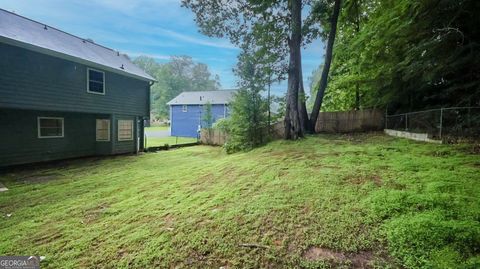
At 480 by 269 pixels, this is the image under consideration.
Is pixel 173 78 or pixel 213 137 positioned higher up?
pixel 173 78

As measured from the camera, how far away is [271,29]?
999cm

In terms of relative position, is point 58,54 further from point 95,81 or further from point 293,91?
point 293,91

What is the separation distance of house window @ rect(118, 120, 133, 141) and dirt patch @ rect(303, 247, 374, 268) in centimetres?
1187

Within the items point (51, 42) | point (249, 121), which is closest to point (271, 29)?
point (249, 121)

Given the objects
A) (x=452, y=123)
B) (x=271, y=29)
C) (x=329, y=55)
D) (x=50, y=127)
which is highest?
(x=271, y=29)

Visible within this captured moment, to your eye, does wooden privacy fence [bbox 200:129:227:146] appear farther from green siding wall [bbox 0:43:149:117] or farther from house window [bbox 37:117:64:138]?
house window [bbox 37:117:64:138]

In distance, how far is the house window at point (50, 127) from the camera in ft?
30.8

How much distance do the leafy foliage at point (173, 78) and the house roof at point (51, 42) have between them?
1167 inches

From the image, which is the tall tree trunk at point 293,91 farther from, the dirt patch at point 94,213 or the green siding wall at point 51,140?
the green siding wall at point 51,140

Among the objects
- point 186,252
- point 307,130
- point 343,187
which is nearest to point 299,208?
point 343,187

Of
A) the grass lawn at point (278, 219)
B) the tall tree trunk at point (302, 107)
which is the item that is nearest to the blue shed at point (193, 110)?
the tall tree trunk at point (302, 107)

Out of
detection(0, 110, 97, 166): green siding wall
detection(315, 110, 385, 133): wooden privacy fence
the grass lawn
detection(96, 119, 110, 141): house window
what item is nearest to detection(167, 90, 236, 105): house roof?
detection(315, 110, 385, 133): wooden privacy fence

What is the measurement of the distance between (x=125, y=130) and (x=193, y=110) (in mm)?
13377

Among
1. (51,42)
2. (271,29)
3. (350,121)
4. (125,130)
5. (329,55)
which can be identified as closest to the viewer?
(51,42)
